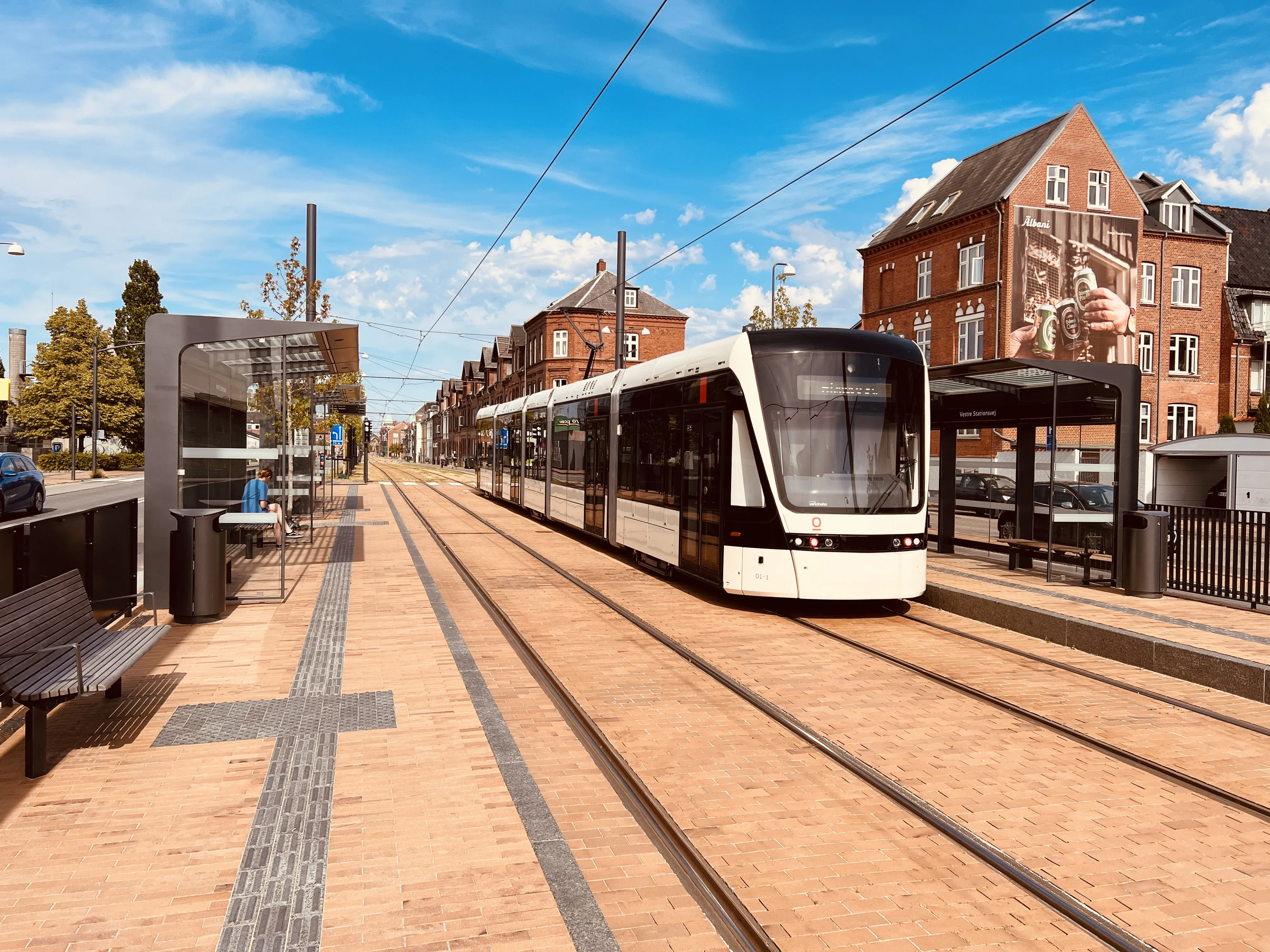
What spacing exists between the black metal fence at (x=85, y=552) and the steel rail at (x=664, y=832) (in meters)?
3.54

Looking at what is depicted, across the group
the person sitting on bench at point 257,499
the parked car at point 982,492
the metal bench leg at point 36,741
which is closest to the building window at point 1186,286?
the parked car at point 982,492

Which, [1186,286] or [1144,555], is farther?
[1186,286]

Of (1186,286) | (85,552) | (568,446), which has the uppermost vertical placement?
(1186,286)

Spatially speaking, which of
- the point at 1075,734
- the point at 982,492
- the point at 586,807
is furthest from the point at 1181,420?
the point at 586,807

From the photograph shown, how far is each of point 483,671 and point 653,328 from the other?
57.1 m

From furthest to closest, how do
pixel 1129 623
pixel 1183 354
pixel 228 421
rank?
pixel 1183 354
pixel 228 421
pixel 1129 623

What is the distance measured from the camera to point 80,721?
20.9ft

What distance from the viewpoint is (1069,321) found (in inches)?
→ 1528

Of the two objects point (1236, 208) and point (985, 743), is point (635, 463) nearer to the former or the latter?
point (985, 743)

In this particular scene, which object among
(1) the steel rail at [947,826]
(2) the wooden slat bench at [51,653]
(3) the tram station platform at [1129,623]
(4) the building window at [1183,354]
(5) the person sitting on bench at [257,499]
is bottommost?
(1) the steel rail at [947,826]

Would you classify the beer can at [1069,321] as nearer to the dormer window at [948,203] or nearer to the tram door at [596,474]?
the dormer window at [948,203]

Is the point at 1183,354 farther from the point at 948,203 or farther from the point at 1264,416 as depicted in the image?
the point at 948,203

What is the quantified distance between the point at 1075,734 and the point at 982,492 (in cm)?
1271

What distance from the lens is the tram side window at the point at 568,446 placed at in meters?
19.0
